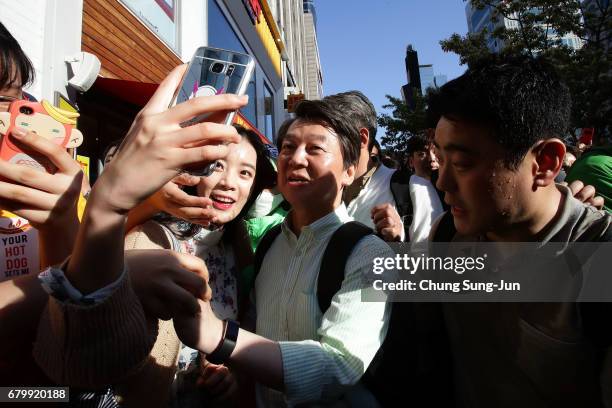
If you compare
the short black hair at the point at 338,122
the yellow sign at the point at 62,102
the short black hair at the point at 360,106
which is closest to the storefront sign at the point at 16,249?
the short black hair at the point at 338,122

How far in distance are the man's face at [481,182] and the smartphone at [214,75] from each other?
0.86 m

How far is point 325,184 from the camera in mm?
1604

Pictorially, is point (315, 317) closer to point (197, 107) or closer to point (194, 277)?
point (194, 277)

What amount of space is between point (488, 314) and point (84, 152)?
480 centimetres

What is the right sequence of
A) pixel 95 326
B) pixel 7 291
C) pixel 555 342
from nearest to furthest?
pixel 95 326 → pixel 7 291 → pixel 555 342

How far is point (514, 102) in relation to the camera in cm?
137

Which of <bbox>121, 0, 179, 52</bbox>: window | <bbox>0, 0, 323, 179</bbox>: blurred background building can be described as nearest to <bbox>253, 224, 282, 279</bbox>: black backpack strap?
<bbox>0, 0, 323, 179</bbox>: blurred background building

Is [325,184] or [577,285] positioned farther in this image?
[325,184]

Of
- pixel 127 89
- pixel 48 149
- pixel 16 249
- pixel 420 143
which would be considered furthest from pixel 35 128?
pixel 127 89

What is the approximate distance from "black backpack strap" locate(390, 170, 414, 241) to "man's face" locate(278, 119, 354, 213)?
0.69m

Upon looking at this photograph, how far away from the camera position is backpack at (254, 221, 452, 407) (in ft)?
4.44

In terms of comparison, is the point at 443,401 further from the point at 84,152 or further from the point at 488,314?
the point at 84,152

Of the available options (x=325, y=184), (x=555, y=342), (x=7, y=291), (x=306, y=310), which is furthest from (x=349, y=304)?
(x=7, y=291)

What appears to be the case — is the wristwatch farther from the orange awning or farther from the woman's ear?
the orange awning
